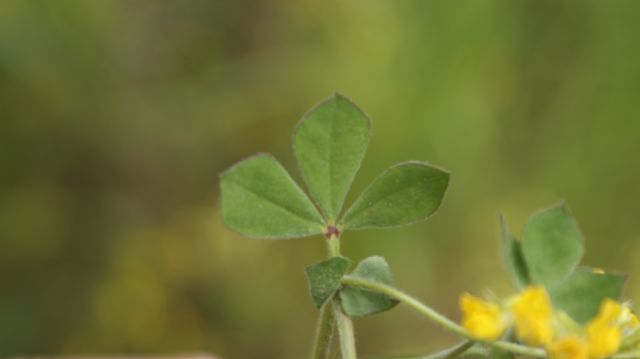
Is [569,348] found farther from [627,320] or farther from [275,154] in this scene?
[275,154]

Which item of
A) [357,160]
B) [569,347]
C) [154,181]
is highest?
[154,181]

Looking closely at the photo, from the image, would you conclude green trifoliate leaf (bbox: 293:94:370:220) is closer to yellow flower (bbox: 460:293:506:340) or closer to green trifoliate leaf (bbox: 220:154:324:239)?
green trifoliate leaf (bbox: 220:154:324:239)

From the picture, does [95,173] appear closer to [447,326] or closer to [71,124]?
[71,124]

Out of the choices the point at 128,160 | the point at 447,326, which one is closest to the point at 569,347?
the point at 447,326

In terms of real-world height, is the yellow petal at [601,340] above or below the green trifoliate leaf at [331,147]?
below

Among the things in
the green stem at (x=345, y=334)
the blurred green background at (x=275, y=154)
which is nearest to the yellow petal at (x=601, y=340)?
the green stem at (x=345, y=334)

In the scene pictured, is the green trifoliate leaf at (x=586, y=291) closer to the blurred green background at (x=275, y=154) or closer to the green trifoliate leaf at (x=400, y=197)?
the green trifoliate leaf at (x=400, y=197)
